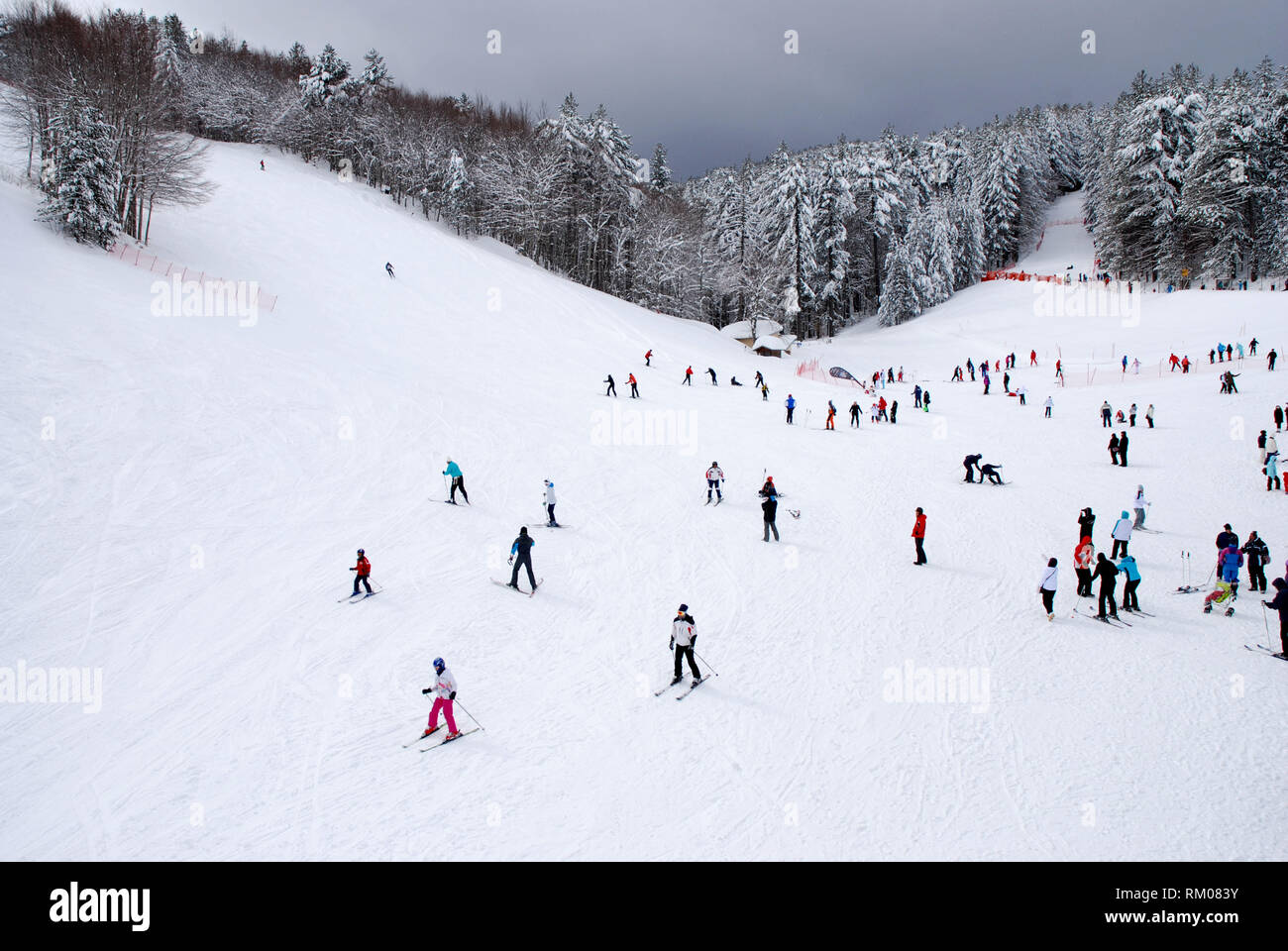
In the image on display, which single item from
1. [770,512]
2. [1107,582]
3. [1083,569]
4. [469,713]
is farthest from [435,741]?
[1083,569]

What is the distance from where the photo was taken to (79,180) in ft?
93.0

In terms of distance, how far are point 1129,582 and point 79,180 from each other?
4029 centimetres

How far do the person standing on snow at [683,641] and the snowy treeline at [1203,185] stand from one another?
53.9 metres

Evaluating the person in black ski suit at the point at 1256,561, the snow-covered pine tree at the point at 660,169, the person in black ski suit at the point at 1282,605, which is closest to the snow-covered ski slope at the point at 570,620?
the person in black ski suit at the point at 1282,605

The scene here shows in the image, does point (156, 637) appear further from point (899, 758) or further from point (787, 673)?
point (899, 758)

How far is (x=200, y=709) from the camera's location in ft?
32.1

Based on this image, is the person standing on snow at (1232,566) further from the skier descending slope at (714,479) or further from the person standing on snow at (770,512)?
the skier descending slope at (714,479)

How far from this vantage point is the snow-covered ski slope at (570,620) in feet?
25.3

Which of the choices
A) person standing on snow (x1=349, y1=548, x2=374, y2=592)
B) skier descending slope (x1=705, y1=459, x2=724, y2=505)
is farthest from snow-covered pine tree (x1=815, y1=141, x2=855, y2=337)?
person standing on snow (x1=349, y1=548, x2=374, y2=592)

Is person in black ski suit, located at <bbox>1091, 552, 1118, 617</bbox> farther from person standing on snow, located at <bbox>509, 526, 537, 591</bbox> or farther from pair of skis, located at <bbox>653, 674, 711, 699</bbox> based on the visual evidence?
person standing on snow, located at <bbox>509, 526, 537, 591</bbox>

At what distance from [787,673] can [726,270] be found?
201 feet

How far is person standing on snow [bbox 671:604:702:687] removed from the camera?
396 inches

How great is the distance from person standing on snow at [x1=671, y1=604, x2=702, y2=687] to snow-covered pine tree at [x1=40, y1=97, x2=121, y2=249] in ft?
112
